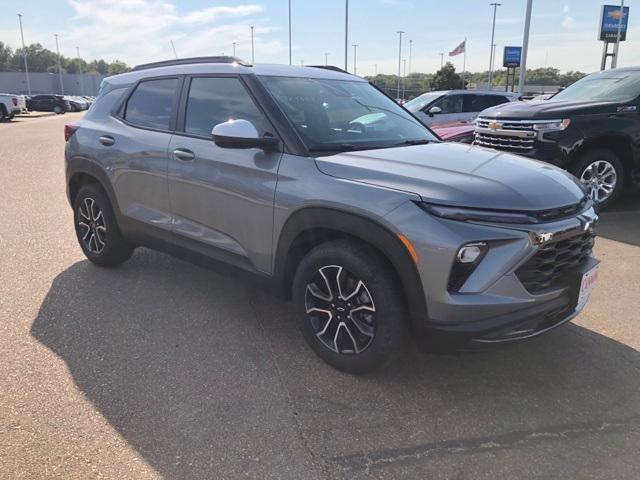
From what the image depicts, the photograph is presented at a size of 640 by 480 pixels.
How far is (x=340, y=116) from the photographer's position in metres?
3.89

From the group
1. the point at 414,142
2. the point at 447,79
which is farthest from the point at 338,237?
the point at 447,79

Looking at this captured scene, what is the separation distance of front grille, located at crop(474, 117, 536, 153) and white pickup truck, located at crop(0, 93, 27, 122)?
31.4 m

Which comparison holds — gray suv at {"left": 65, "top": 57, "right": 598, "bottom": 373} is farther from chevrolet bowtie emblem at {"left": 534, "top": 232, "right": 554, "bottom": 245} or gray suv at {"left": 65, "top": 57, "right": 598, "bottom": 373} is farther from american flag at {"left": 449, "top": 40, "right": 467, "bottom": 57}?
american flag at {"left": 449, "top": 40, "right": 467, "bottom": 57}

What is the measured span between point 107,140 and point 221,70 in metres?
1.34

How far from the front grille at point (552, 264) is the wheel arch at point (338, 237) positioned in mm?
524

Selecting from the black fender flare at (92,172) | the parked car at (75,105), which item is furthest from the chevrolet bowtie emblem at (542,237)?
the parked car at (75,105)

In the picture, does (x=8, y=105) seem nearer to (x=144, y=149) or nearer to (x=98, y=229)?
(x=98, y=229)

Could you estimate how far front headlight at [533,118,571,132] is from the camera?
23.0 feet

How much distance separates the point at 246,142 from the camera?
11.0ft

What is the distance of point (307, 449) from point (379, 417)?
453 mm

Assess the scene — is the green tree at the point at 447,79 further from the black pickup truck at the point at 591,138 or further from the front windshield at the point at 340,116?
the front windshield at the point at 340,116

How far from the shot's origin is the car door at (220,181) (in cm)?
353

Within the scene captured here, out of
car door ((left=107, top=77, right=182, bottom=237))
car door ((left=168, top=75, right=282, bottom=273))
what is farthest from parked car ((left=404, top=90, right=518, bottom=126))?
car door ((left=168, top=75, right=282, bottom=273))

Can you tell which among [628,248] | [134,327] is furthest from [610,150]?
[134,327]
